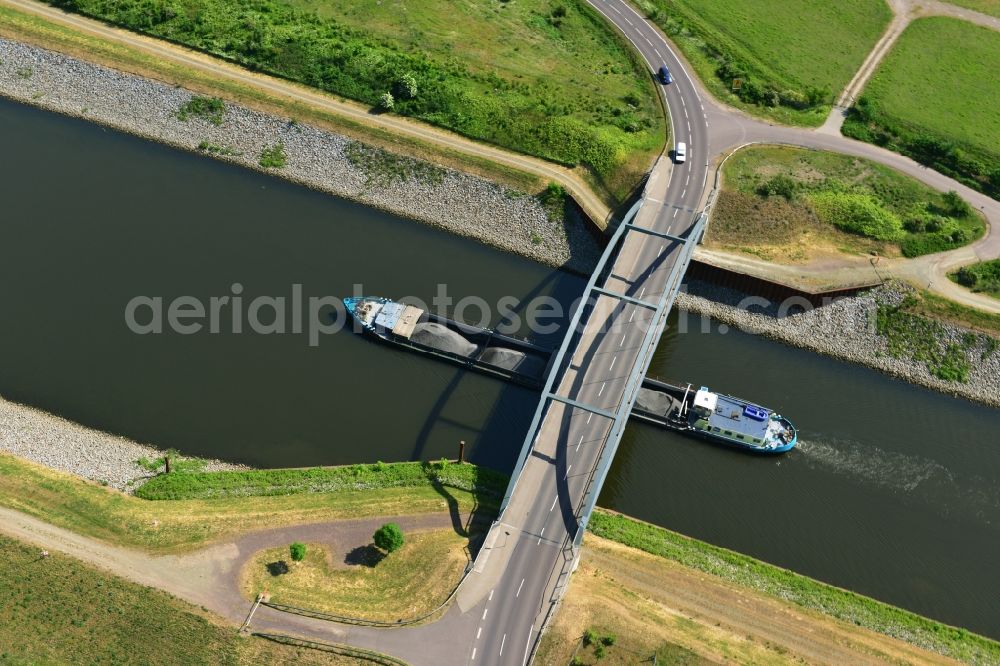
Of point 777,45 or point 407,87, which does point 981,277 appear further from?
point 407,87

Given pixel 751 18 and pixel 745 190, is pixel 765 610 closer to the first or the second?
pixel 745 190

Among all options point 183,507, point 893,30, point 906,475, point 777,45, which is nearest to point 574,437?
point 906,475

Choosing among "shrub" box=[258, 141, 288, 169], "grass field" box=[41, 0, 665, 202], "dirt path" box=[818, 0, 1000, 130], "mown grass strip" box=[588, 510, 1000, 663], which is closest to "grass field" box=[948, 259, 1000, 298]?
"dirt path" box=[818, 0, 1000, 130]

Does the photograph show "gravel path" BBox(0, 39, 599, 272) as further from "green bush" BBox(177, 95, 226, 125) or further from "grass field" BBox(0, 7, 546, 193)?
"grass field" BBox(0, 7, 546, 193)

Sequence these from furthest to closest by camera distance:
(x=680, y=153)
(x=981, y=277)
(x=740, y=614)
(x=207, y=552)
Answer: (x=680, y=153), (x=981, y=277), (x=207, y=552), (x=740, y=614)

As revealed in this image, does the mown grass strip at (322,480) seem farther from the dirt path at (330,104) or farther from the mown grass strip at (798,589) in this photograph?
the dirt path at (330,104)

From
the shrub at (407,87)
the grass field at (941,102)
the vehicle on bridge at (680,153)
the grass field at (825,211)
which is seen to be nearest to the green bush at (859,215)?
the grass field at (825,211)

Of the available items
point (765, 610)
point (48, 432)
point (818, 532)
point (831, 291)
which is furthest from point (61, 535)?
point (831, 291)
